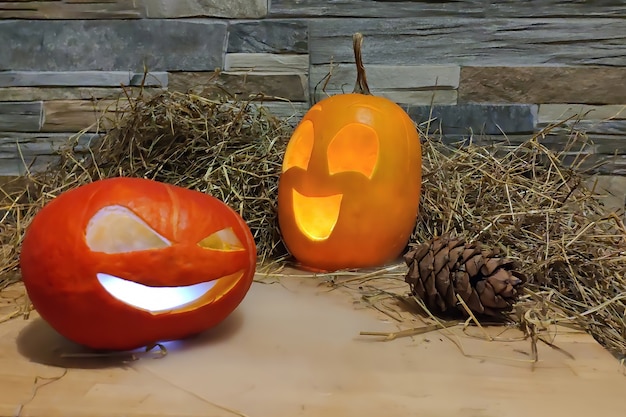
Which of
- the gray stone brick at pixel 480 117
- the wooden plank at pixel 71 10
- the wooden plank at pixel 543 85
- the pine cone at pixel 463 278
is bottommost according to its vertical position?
the pine cone at pixel 463 278

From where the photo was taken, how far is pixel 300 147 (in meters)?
0.97

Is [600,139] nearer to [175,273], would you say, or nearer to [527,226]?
[527,226]

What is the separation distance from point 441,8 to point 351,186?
1.81ft

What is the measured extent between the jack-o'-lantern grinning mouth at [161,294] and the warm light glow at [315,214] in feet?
1.06

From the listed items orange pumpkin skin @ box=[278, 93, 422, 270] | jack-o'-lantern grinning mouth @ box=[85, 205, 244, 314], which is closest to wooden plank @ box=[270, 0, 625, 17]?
orange pumpkin skin @ box=[278, 93, 422, 270]

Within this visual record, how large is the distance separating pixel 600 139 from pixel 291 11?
0.74 m

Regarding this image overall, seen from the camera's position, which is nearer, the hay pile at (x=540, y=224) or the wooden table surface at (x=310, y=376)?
the wooden table surface at (x=310, y=376)

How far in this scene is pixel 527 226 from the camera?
970mm

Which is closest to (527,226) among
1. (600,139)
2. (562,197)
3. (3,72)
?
(562,197)

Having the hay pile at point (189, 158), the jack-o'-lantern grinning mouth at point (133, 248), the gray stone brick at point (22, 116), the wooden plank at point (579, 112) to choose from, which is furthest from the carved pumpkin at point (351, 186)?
the gray stone brick at point (22, 116)

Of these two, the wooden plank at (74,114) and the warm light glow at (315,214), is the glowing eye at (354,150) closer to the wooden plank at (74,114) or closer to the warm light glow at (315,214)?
the warm light glow at (315,214)

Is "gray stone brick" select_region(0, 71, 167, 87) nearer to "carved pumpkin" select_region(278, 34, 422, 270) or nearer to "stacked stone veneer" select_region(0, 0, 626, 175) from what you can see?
"stacked stone veneer" select_region(0, 0, 626, 175)

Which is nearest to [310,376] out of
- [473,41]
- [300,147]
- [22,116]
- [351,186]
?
[351,186]

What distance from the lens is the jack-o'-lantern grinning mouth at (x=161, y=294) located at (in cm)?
56
